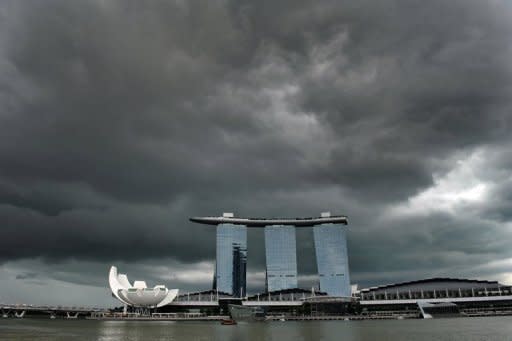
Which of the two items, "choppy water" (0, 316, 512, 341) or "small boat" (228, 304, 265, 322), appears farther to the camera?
"small boat" (228, 304, 265, 322)

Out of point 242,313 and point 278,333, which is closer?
point 278,333

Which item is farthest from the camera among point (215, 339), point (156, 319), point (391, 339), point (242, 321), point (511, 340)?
point (156, 319)

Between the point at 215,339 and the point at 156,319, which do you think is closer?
the point at 215,339

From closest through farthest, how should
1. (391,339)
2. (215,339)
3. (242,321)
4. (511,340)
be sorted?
1. (511,340)
2. (391,339)
3. (215,339)
4. (242,321)

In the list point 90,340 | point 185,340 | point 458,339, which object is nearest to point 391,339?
point 458,339

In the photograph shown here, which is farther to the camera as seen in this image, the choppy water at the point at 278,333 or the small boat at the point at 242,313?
the small boat at the point at 242,313

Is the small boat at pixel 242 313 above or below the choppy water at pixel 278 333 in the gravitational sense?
above

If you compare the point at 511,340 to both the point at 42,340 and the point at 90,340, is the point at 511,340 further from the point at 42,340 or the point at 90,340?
the point at 42,340

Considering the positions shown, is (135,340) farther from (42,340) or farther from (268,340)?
(268,340)

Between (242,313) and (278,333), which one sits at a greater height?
(242,313)

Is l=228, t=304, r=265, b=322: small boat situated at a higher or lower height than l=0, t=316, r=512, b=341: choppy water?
higher
